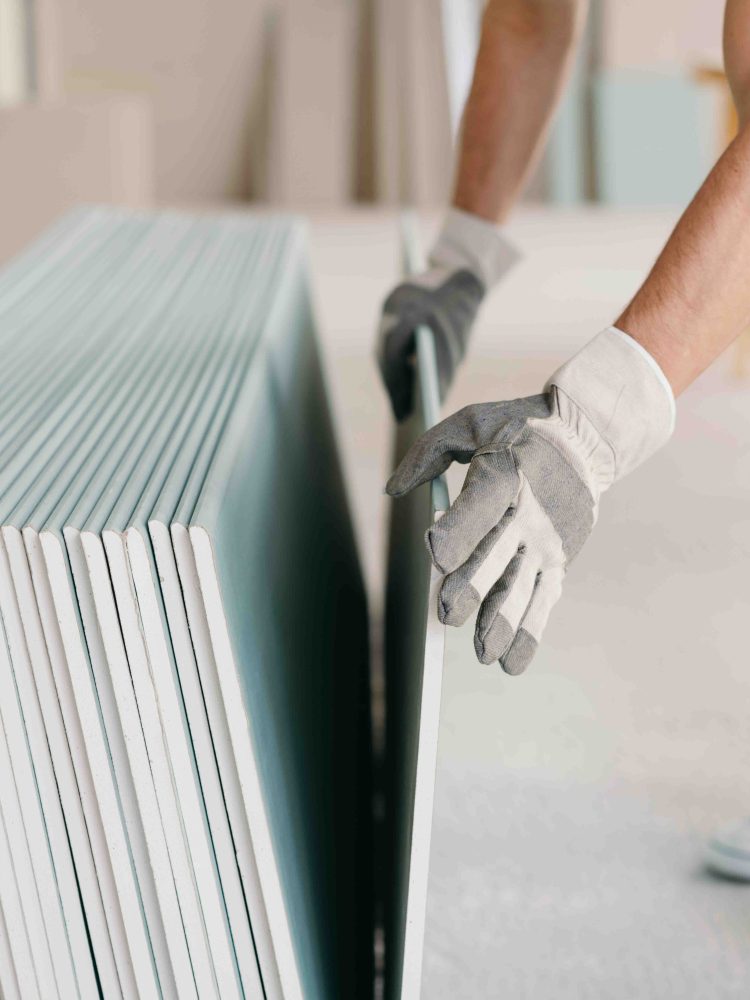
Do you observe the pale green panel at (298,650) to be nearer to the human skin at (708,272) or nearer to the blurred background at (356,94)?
the human skin at (708,272)

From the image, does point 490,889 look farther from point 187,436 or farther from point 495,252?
point 495,252

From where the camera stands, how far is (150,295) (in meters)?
1.81

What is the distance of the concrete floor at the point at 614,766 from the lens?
3.97 ft

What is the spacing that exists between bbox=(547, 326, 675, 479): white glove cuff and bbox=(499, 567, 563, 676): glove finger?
0.13 meters

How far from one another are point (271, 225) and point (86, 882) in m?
1.92

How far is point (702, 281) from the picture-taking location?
0.88 meters

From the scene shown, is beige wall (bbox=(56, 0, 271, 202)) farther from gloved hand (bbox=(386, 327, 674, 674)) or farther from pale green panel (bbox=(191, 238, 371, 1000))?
gloved hand (bbox=(386, 327, 674, 674))

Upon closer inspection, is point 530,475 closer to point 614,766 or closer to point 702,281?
point 702,281

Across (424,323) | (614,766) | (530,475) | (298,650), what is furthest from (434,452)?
(614,766)

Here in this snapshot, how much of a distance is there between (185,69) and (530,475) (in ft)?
29.2

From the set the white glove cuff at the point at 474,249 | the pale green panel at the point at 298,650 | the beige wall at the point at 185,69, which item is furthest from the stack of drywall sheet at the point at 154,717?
the beige wall at the point at 185,69

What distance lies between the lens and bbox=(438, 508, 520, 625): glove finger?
0.79 m

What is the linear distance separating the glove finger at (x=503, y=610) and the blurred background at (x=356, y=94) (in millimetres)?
7391

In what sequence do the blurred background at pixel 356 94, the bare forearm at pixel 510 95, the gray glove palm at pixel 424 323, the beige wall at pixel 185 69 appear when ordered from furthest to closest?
the beige wall at pixel 185 69 → the blurred background at pixel 356 94 → the bare forearm at pixel 510 95 → the gray glove palm at pixel 424 323
